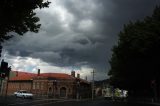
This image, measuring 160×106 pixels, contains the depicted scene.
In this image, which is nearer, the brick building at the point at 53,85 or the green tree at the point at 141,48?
the green tree at the point at 141,48

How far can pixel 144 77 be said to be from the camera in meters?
63.4

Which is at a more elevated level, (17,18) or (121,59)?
(121,59)

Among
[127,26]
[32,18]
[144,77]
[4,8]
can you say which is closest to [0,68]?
[32,18]

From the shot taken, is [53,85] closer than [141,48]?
No

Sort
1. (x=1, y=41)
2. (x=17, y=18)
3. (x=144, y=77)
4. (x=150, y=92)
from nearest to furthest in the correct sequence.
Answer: (x=17, y=18) → (x=1, y=41) → (x=144, y=77) → (x=150, y=92)

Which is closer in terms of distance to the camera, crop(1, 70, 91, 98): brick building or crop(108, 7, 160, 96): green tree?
crop(108, 7, 160, 96): green tree

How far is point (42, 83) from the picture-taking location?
118m

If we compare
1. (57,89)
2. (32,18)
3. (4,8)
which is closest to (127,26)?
(32,18)

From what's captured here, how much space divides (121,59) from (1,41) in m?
36.1

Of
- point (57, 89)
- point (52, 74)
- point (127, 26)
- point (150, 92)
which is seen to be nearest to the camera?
point (127, 26)

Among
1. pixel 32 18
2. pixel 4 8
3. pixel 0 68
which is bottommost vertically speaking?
pixel 0 68

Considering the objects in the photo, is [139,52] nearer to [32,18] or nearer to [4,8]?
[32,18]

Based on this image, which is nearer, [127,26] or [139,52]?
[139,52]

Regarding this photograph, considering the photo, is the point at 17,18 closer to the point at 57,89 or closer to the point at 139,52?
the point at 139,52
